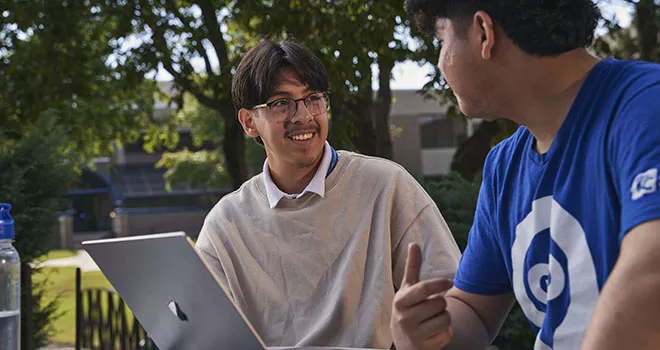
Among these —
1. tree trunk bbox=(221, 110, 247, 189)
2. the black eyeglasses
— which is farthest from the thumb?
tree trunk bbox=(221, 110, 247, 189)

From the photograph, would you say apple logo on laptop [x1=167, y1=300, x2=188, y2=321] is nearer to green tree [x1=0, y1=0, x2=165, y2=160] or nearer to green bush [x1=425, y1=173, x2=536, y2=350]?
green bush [x1=425, y1=173, x2=536, y2=350]

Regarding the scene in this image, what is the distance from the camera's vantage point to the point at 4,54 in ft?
33.4

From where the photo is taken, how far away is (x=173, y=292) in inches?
78.2

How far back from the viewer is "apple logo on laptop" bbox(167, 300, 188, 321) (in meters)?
2.04

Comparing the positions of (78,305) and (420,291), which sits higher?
(420,291)

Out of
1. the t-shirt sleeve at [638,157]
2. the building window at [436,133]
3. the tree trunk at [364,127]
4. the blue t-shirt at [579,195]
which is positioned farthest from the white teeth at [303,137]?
the building window at [436,133]

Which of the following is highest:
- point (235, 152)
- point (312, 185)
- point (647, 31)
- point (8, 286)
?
point (647, 31)

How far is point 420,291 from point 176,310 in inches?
26.0

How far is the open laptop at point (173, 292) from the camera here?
1862mm

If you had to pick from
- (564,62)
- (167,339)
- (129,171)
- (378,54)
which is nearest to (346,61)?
(378,54)

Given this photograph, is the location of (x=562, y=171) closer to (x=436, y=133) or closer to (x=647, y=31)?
(x=647, y=31)

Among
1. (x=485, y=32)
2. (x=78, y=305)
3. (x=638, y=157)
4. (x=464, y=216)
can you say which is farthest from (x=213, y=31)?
(x=638, y=157)

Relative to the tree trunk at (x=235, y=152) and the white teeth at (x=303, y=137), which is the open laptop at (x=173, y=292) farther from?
the tree trunk at (x=235, y=152)

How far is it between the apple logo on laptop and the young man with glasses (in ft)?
2.21
